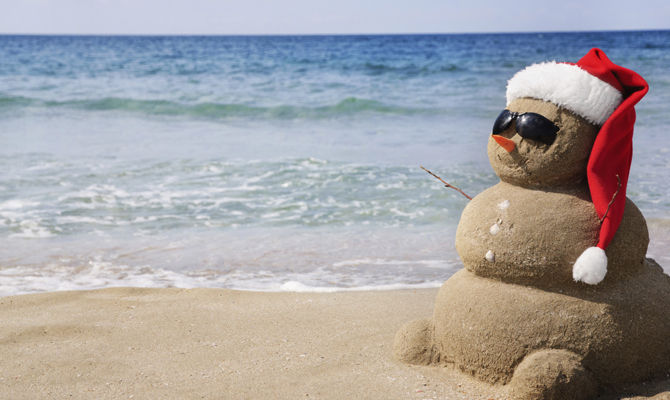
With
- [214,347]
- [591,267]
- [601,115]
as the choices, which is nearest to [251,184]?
[214,347]

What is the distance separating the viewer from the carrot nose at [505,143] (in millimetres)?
2791

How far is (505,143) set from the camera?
2793 millimetres

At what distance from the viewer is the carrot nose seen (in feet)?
9.16

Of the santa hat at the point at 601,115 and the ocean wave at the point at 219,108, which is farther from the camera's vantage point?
the ocean wave at the point at 219,108

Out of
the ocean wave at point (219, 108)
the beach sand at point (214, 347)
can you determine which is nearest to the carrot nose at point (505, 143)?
the beach sand at point (214, 347)

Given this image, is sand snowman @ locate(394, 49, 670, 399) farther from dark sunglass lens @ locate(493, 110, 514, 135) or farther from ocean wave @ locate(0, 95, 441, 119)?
ocean wave @ locate(0, 95, 441, 119)

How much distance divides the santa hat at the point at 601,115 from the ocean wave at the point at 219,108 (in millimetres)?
11415

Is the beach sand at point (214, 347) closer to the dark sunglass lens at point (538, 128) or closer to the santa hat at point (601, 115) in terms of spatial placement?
the santa hat at point (601, 115)

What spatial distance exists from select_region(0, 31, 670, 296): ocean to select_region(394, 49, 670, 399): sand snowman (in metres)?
2.06

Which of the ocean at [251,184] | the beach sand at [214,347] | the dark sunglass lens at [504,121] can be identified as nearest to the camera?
the dark sunglass lens at [504,121]

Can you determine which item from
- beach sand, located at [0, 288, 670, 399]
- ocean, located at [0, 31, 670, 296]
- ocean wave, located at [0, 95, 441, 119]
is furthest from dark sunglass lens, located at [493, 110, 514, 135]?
ocean wave, located at [0, 95, 441, 119]

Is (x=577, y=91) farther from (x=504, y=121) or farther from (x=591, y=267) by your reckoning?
(x=591, y=267)

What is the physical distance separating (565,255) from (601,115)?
601 mm

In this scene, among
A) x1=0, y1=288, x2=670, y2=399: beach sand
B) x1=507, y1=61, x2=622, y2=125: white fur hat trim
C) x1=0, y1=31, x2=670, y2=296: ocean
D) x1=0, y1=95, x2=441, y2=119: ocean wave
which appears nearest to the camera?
x1=507, y1=61, x2=622, y2=125: white fur hat trim
